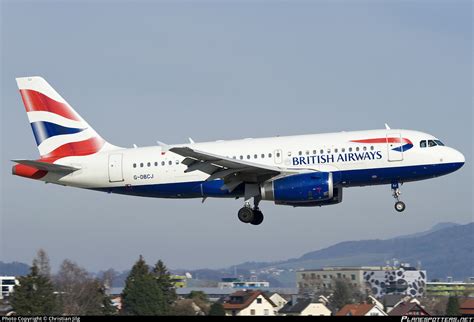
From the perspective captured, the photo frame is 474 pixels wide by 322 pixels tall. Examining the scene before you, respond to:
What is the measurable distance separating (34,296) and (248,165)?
23.8 meters

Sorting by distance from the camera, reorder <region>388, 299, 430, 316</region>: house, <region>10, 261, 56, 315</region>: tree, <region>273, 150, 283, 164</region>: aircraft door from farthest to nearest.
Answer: <region>388, 299, 430, 316</region>: house < <region>10, 261, 56, 315</region>: tree < <region>273, 150, 283, 164</region>: aircraft door

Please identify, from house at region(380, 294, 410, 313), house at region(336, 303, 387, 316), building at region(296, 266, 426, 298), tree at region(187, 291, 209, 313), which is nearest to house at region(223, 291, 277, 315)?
tree at region(187, 291, 209, 313)

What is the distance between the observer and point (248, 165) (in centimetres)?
4425

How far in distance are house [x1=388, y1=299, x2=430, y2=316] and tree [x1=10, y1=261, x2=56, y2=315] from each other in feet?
92.2

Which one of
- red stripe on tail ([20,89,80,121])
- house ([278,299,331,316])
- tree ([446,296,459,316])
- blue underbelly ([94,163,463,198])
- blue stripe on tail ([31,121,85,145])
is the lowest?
tree ([446,296,459,316])

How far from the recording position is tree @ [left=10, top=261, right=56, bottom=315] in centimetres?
5847

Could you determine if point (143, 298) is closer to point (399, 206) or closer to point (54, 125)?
point (54, 125)

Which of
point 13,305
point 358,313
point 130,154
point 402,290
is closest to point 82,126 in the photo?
point 130,154

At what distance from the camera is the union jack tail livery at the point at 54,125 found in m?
50.0

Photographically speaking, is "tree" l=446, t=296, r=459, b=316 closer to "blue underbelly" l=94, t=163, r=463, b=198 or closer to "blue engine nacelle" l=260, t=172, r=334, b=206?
"blue underbelly" l=94, t=163, r=463, b=198

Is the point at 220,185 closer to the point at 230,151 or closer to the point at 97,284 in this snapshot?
the point at 230,151

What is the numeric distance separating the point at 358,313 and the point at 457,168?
1054 inches

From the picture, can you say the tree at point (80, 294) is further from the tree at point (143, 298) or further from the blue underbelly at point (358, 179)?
the blue underbelly at point (358, 179)

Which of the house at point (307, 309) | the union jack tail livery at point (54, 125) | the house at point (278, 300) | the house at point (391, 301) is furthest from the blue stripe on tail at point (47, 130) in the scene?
the house at point (278, 300)
